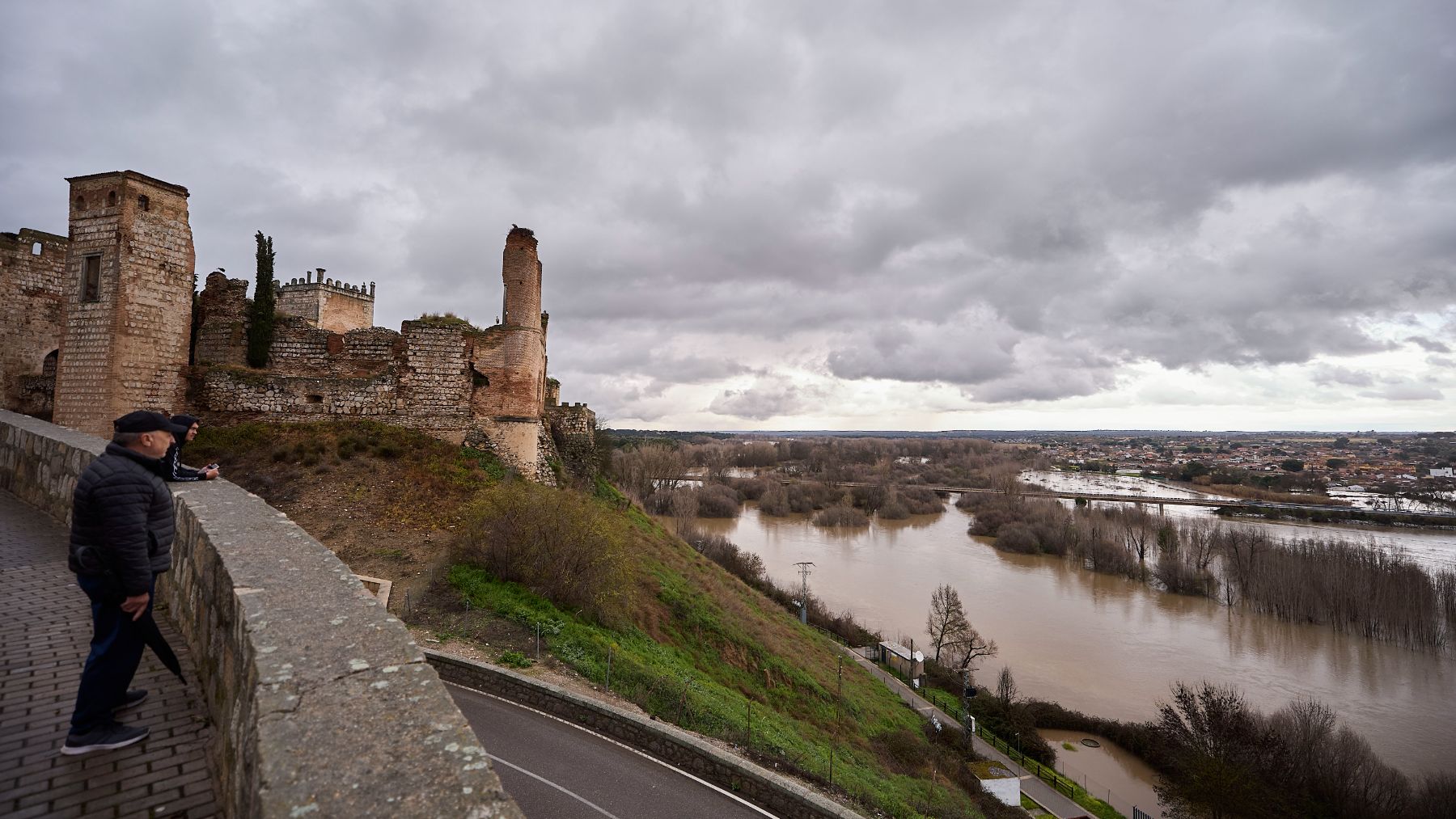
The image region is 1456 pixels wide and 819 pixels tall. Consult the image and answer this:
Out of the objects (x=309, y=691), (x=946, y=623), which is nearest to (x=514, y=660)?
(x=309, y=691)

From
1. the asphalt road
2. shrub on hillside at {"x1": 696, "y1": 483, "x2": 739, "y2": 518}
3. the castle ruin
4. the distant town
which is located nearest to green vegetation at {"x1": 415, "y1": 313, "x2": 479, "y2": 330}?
the castle ruin

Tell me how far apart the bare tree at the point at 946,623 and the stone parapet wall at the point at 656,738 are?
54.7 ft

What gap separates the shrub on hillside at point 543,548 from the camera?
11086 mm

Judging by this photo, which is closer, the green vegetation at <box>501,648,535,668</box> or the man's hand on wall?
the man's hand on wall

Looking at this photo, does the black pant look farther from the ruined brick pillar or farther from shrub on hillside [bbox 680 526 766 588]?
shrub on hillside [bbox 680 526 766 588]

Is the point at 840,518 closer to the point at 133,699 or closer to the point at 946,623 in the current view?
the point at 946,623

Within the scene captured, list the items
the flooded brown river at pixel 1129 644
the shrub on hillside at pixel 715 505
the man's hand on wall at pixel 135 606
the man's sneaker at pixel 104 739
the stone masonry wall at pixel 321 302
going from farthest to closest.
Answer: the shrub on hillside at pixel 715 505
the stone masonry wall at pixel 321 302
the flooded brown river at pixel 1129 644
the man's hand on wall at pixel 135 606
the man's sneaker at pixel 104 739

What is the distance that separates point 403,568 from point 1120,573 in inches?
1432

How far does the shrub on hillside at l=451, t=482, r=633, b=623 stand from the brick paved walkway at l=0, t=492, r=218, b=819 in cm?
687

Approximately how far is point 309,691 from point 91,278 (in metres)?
14.8

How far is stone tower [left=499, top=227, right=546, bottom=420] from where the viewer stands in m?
14.6

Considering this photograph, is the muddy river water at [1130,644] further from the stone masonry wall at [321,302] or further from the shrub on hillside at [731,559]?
the stone masonry wall at [321,302]

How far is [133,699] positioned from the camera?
2.96m

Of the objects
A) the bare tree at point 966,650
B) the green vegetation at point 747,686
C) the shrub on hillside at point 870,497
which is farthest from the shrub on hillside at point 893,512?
the green vegetation at point 747,686
